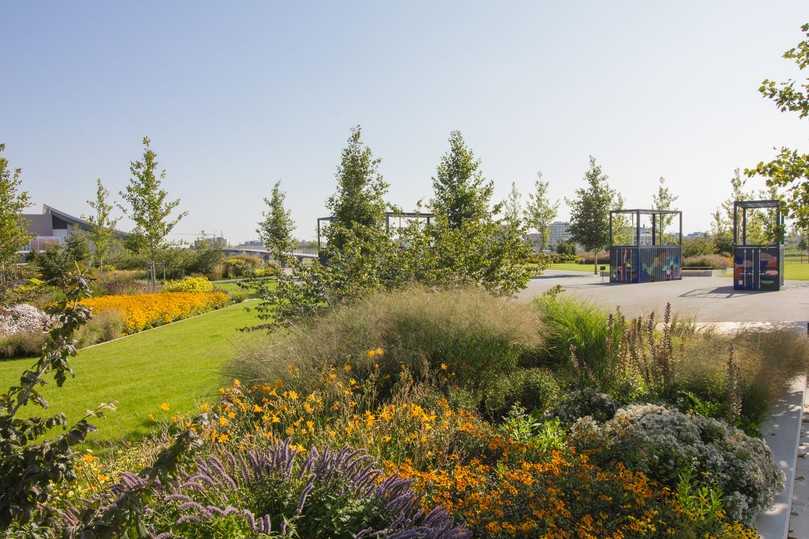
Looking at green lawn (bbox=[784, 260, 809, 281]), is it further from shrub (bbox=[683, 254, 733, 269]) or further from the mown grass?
shrub (bbox=[683, 254, 733, 269])

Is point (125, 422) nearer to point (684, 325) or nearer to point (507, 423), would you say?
point (507, 423)

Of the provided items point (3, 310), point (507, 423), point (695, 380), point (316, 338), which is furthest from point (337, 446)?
point (3, 310)

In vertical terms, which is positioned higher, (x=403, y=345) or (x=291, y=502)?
(x=403, y=345)

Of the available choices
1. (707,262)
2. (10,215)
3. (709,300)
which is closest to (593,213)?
(707,262)

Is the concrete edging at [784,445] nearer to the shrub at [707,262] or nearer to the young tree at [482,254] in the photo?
the young tree at [482,254]

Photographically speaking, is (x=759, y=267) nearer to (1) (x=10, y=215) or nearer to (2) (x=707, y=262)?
(2) (x=707, y=262)

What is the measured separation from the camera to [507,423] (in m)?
5.03

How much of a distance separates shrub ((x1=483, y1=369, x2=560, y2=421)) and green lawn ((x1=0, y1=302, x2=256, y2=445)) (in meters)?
2.84

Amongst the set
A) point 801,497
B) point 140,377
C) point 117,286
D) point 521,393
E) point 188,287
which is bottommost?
point 801,497

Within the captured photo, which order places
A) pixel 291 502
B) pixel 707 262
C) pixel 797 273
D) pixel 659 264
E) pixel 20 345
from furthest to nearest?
pixel 707 262, pixel 797 273, pixel 659 264, pixel 20 345, pixel 291 502

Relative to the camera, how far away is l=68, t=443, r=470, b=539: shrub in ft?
8.78

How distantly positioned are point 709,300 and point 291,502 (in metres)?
16.5

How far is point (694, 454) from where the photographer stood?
388 cm

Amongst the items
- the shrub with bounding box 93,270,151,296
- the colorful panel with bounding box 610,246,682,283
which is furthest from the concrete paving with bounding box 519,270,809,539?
the shrub with bounding box 93,270,151,296
